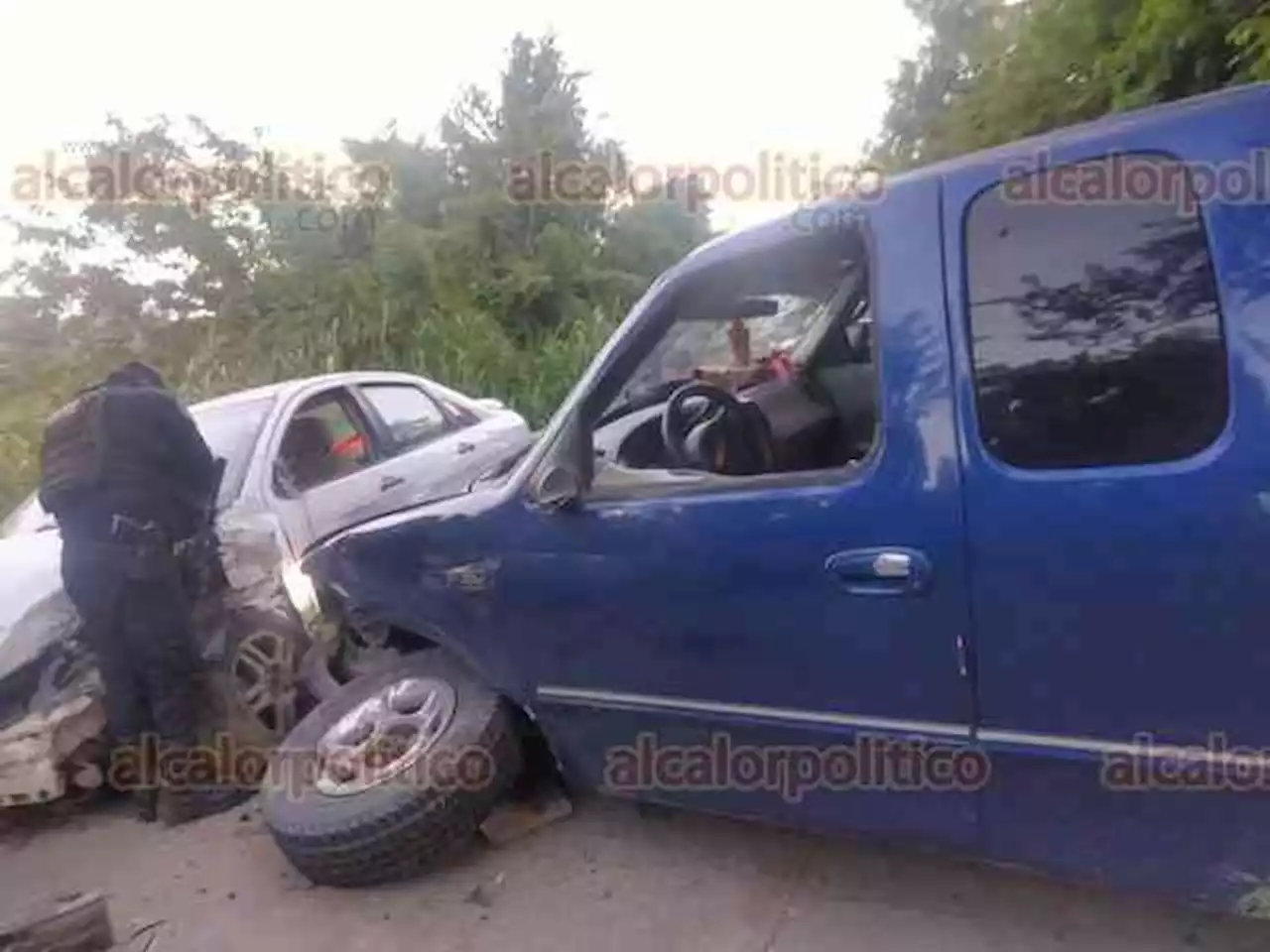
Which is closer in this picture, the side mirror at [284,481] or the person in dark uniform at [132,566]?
the person in dark uniform at [132,566]

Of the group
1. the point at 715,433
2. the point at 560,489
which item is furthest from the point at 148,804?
the point at 715,433

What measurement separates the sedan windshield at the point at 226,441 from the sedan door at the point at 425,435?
758 millimetres

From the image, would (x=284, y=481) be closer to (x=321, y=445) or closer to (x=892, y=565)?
(x=321, y=445)

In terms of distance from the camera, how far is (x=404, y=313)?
1978 cm

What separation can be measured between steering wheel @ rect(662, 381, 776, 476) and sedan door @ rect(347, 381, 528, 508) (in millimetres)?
2887

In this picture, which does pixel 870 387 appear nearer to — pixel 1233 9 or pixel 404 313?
pixel 1233 9

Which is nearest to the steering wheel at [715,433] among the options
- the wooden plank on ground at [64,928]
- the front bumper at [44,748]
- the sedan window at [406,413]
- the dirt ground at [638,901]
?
the dirt ground at [638,901]

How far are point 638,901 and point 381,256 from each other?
745 inches

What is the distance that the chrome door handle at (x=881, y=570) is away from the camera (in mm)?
2328

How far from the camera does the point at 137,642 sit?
4.11 m

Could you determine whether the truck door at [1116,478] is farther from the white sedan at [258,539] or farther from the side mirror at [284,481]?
the side mirror at [284,481]

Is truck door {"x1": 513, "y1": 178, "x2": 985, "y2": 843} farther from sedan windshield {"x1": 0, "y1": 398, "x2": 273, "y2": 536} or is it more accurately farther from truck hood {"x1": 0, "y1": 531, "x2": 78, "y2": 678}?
sedan windshield {"x1": 0, "y1": 398, "x2": 273, "y2": 536}

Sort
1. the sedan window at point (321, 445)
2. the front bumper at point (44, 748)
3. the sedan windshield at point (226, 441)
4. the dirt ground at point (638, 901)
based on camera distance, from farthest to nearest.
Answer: the sedan window at point (321, 445) → the sedan windshield at point (226, 441) → the front bumper at point (44, 748) → the dirt ground at point (638, 901)

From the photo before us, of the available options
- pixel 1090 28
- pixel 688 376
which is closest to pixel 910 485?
pixel 688 376
